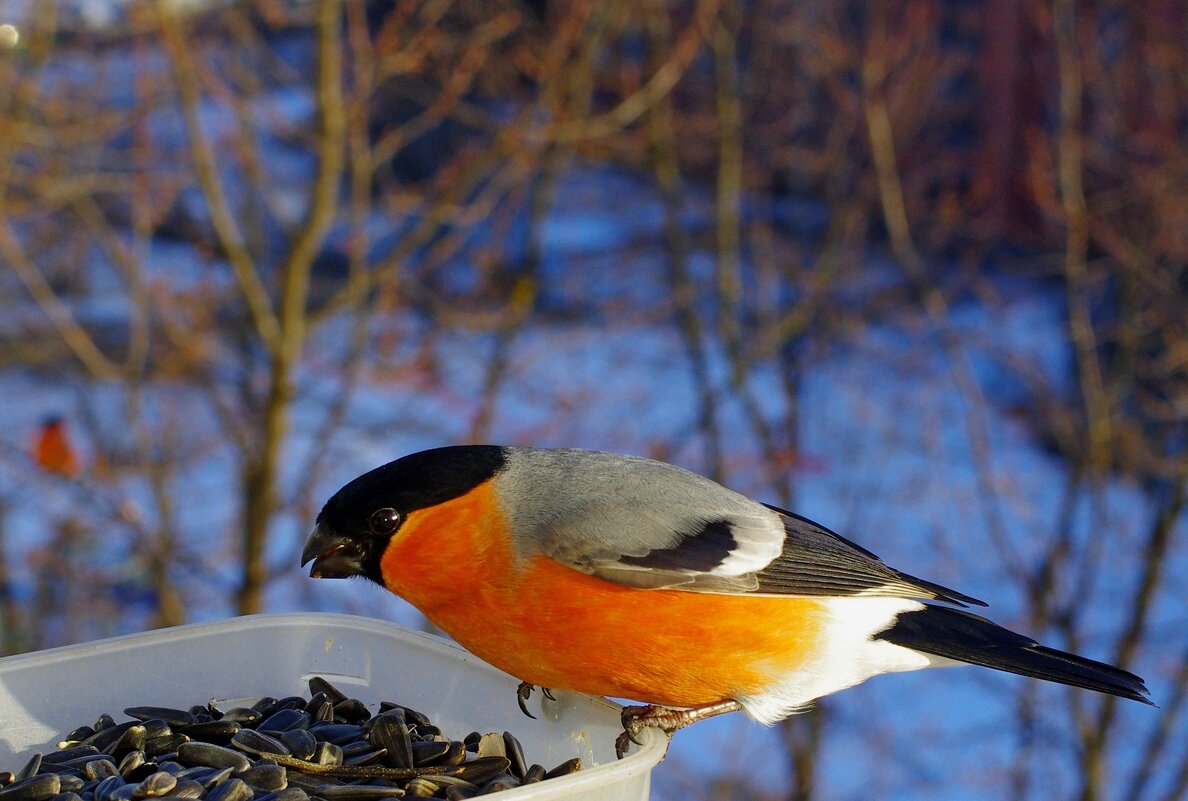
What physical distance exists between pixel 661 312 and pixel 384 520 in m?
4.26

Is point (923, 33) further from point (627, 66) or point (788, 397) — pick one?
point (788, 397)

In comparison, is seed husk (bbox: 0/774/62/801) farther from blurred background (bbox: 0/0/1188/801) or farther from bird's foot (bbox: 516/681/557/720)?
blurred background (bbox: 0/0/1188/801)

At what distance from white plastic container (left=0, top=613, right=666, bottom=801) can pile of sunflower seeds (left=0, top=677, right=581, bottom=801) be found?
0.05 meters

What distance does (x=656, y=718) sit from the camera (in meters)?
2.00

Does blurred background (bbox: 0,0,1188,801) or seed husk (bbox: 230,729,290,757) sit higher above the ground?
blurred background (bbox: 0,0,1188,801)

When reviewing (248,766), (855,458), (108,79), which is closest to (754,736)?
(855,458)

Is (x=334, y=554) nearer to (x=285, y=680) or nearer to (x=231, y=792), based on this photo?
(x=285, y=680)

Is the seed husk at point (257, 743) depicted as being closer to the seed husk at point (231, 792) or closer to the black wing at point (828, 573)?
the seed husk at point (231, 792)

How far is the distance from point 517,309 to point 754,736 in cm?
261

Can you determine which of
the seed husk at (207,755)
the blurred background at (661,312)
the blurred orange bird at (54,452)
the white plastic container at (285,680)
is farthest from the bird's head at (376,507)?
the blurred orange bird at (54,452)

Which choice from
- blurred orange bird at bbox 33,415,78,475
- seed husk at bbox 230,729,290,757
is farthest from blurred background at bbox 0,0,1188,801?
seed husk at bbox 230,729,290,757

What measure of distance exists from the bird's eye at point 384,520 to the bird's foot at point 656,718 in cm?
48

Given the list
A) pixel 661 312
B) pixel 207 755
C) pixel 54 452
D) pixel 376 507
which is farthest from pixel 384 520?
pixel 661 312

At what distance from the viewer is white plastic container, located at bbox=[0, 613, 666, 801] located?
185cm
